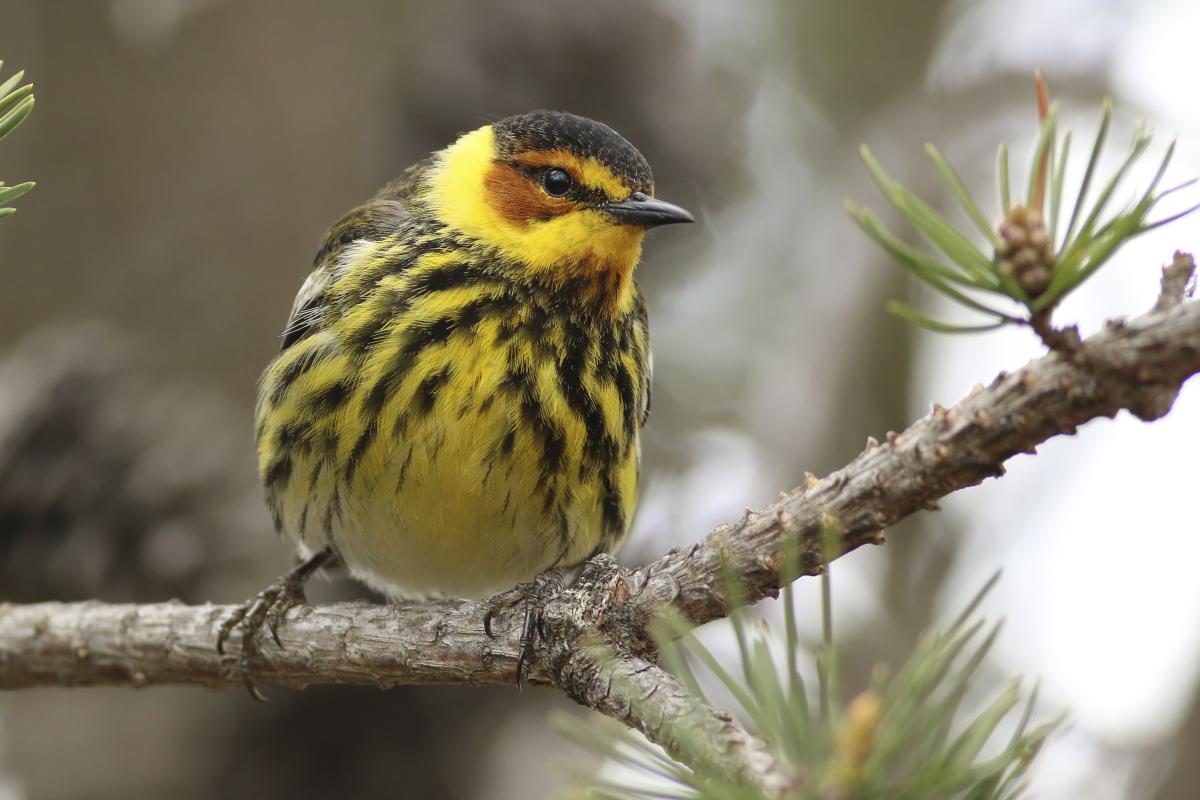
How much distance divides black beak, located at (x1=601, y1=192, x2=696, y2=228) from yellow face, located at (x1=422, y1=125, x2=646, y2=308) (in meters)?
0.01

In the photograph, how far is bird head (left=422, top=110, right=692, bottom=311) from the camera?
3.36 metres

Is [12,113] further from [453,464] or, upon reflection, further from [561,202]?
[561,202]

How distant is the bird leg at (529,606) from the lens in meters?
2.43

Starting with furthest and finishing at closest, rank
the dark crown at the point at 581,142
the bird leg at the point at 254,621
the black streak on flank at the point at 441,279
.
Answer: the dark crown at the point at 581,142 < the black streak on flank at the point at 441,279 < the bird leg at the point at 254,621

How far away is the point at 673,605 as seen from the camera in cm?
212

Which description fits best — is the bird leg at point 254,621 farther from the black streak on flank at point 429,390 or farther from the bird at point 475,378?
the black streak on flank at point 429,390

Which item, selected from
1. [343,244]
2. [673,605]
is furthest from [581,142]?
[673,605]

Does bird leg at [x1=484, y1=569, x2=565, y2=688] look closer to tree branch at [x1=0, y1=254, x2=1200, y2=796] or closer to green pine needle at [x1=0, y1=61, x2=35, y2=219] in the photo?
tree branch at [x1=0, y1=254, x2=1200, y2=796]

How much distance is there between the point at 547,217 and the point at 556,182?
0.12 metres

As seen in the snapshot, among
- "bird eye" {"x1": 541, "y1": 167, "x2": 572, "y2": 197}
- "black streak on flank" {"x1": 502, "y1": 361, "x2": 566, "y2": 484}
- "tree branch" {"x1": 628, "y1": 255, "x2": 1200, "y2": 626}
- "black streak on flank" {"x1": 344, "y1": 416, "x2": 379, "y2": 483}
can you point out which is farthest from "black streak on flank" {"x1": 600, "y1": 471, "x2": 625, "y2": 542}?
"tree branch" {"x1": 628, "y1": 255, "x2": 1200, "y2": 626}

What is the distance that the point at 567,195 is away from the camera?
3494mm

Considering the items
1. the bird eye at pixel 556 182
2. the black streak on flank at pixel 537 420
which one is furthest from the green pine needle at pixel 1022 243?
the bird eye at pixel 556 182

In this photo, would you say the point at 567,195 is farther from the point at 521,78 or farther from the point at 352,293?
the point at 521,78

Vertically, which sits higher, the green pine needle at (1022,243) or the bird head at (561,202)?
the bird head at (561,202)
